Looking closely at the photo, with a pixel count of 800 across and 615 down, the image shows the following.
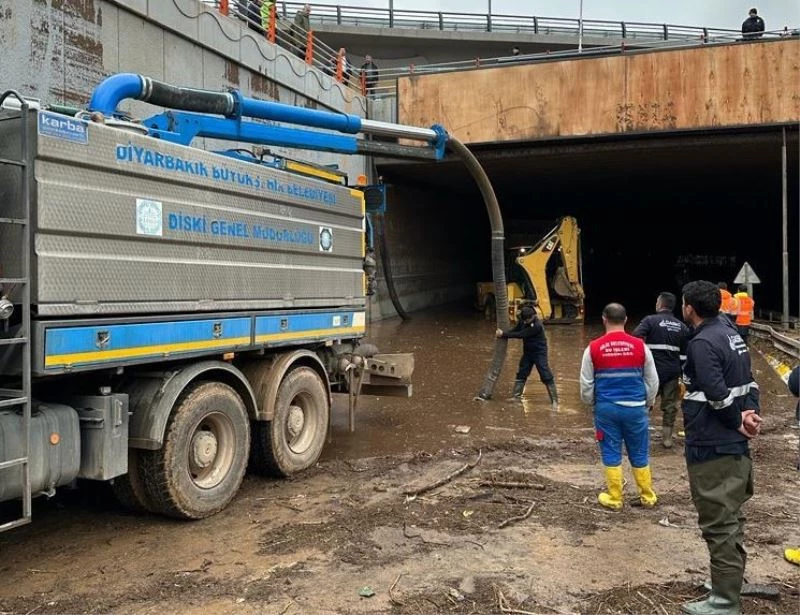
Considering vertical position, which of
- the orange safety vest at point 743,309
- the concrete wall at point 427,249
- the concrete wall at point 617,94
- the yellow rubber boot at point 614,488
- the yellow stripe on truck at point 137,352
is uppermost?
the concrete wall at point 617,94

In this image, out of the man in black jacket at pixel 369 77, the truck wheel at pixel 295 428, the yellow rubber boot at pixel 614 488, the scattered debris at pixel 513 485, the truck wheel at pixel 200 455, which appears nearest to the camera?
the truck wheel at pixel 200 455

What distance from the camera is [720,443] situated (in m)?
3.74

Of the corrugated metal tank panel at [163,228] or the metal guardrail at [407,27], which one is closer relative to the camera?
the corrugated metal tank panel at [163,228]

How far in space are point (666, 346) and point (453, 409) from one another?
10.7 ft

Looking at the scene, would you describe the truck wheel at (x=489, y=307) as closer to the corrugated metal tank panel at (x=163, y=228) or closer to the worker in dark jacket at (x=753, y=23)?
the worker in dark jacket at (x=753, y=23)

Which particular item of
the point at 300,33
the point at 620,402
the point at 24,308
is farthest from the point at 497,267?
the point at 300,33

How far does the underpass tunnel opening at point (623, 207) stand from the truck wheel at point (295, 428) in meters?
15.1

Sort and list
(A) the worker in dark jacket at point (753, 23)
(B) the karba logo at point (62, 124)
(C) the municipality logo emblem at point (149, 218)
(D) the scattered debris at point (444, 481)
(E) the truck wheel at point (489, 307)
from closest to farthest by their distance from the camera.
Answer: (B) the karba logo at point (62, 124) → (C) the municipality logo emblem at point (149, 218) → (D) the scattered debris at point (444, 481) → (A) the worker in dark jacket at point (753, 23) → (E) the truck wheel at point (489, 307)

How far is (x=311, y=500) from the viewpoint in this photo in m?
5.69

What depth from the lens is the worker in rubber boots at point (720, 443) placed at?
364 cm

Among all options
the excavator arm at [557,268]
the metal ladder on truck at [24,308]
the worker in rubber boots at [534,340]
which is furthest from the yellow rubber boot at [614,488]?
the excavator arm at [557,268]

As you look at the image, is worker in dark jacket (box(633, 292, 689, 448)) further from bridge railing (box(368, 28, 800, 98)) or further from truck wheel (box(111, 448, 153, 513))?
bridge railing (box(368, 28, 800, 98))

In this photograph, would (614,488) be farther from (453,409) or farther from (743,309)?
(743,309)

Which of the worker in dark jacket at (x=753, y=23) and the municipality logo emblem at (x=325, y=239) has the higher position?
the worker in dark jacket at (x=753, y=23)
